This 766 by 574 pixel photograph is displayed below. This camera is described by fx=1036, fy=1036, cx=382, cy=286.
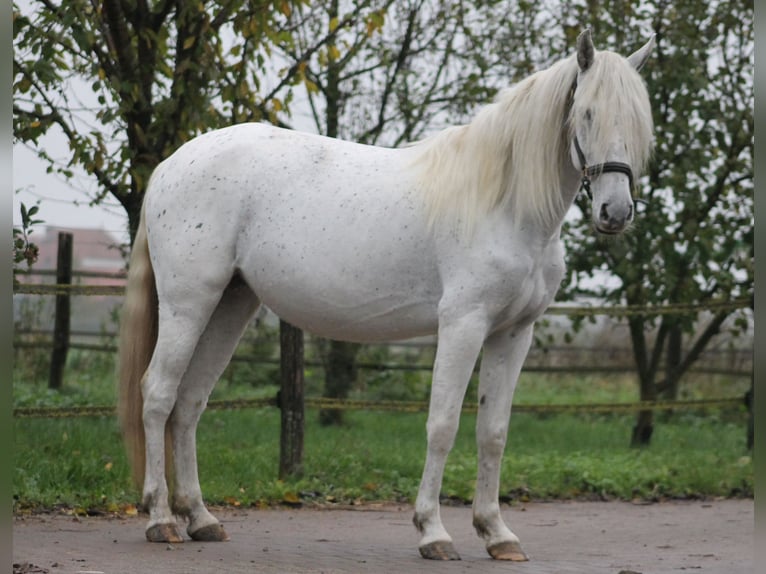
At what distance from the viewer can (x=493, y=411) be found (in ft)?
15.9

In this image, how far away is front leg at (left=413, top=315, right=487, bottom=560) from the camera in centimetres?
452

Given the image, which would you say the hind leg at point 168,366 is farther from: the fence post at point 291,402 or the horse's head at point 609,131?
the fence post at point 291,402

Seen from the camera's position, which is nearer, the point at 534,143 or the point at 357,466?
the point at 534,143

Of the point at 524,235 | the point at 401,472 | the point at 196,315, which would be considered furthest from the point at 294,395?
the point at 524,235

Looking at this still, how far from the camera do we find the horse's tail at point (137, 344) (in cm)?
521

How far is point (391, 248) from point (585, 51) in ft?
4.00

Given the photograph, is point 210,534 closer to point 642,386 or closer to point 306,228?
point 306,228

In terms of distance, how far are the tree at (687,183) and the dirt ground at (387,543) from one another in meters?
2.82

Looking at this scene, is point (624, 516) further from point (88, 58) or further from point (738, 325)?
point (88, 58)

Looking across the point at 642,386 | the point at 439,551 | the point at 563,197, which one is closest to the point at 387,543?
the point at 439,551

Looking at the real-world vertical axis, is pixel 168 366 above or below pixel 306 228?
below

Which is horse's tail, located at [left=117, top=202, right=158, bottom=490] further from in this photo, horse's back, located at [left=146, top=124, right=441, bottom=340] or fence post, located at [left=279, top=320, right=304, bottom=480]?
fence post, located at [left=279, top=320, right=304, bottom=480]

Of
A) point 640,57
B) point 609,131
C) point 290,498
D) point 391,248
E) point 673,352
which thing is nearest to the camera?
point 609,131

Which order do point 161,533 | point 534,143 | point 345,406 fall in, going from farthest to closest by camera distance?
1. point 345,406
2. point 161,533
3. point 534,143
